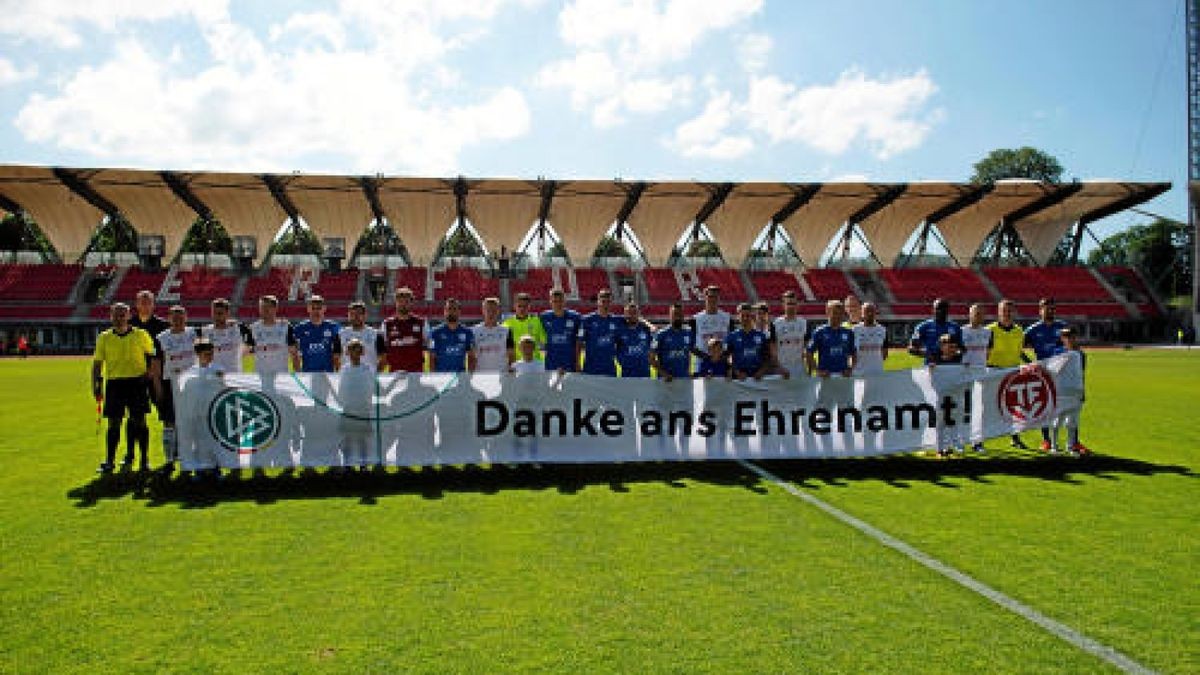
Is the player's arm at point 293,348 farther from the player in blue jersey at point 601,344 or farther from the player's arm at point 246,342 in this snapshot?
the player in blue jersey at point 601,344

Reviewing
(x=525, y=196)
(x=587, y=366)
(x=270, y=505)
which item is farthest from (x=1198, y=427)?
(x=525, y=196)

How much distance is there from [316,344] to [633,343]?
12.2 feet

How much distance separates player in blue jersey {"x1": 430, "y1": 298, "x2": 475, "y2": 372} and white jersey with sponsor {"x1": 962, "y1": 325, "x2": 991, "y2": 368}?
20.6 ft

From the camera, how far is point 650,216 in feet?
170

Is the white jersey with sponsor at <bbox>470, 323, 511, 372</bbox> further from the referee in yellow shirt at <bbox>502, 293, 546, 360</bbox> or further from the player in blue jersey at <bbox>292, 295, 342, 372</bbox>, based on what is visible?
the player in blue jersey at <bbox>292, 295, 342, 372</bbox>

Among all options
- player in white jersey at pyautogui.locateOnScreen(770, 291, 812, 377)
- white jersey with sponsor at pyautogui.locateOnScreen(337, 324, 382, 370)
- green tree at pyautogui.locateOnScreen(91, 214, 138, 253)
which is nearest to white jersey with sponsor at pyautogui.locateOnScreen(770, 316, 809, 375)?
player in white jersey at pyautogui.locateOnScreen(770, 291, 812, 377)

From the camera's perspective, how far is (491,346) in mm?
9039

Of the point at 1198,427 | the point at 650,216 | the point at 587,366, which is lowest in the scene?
the point at 1198,427

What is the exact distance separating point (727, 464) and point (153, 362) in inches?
245

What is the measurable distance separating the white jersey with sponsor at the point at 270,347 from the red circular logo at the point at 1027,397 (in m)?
8.48

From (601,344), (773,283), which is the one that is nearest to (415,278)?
(773,283)

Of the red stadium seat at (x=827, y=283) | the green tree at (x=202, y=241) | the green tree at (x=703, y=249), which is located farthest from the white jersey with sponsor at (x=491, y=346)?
the green tree at (x=703, y=249)

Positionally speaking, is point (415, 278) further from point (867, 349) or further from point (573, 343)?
point (867, 349)

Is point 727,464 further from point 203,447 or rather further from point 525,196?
point 525,196
